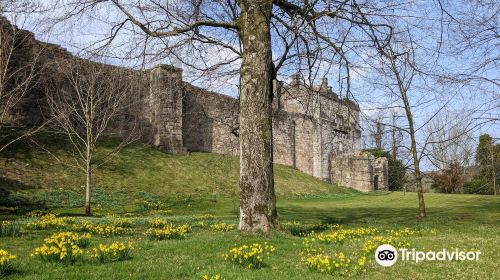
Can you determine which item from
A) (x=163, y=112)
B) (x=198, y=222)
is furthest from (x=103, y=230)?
(x=163, y=112)

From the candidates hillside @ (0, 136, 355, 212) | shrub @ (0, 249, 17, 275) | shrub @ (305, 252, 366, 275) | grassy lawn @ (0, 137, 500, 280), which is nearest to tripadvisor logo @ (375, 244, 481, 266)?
grassy lawn @ (0, 137, 500, 280)

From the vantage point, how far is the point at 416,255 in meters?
6.72

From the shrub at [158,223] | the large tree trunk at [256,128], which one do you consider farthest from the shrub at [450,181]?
the large tree trunk at [256,128]

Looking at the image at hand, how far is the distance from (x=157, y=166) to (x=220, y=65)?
17965 millimetres

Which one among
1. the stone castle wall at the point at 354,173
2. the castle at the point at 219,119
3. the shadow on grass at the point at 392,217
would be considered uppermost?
the castle at the point at 219,119

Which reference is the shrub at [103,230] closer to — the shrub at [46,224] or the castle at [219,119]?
the shrub at [46,224]

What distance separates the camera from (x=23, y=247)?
25.0ft

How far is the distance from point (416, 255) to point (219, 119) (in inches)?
608

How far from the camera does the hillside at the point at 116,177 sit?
1981cm

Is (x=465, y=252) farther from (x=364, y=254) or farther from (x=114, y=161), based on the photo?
(x=114, y=161)

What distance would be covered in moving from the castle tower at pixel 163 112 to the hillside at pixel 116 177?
1117 millimetres

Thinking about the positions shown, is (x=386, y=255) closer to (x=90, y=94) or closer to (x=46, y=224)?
(x=46, y=224)

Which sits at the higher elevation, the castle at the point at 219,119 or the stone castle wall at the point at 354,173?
the castle at the point at 219,119

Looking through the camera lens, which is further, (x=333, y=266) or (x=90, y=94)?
(x=90, y=94)
